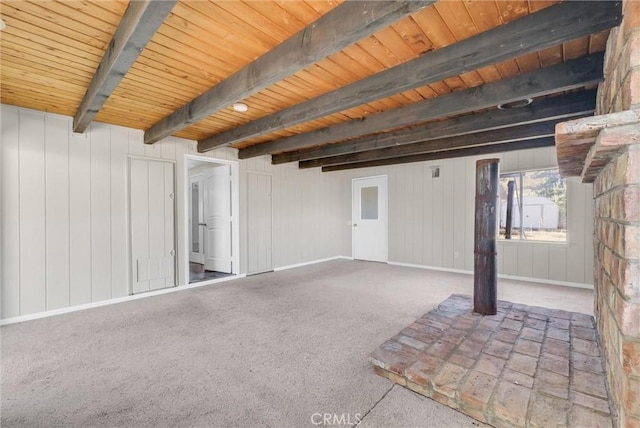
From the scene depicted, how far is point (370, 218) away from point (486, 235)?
3860mm

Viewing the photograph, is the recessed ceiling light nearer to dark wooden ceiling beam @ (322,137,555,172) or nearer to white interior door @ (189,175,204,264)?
white interior door @ (189,175,204,264)

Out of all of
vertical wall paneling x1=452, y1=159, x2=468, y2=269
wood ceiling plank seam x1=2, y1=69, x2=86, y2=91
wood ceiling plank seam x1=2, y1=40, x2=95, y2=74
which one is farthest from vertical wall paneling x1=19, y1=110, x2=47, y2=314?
vertical wall paneling x1=452, y1=159, x2=468, y2=269

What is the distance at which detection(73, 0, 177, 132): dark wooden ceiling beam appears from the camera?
137 cm

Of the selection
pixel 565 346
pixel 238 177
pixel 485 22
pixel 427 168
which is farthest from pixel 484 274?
pixel 238 177

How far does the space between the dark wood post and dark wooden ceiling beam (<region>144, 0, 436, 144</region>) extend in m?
2.13

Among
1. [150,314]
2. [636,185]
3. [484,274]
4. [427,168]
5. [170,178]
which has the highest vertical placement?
[427,168]

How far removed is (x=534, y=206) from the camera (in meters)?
4.68

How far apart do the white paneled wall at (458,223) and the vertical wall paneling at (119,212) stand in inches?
186

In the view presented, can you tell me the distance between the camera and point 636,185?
100 cm

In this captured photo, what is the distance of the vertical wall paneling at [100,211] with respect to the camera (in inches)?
138

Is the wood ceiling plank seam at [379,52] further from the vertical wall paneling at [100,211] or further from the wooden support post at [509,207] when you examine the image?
the wooden support post at [509,207]

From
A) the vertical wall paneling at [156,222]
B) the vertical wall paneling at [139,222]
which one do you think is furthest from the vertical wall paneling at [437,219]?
the vertical wall paneling at [139,222]

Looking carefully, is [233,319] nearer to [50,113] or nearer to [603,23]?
[50,113]

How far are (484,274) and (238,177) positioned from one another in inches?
160
